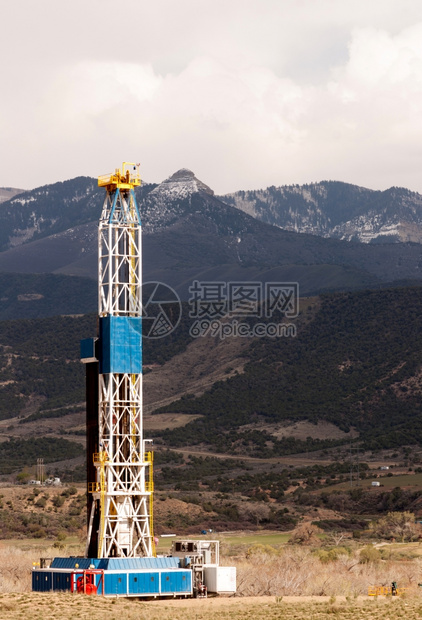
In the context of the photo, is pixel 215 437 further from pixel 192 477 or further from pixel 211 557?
pixel 211 557

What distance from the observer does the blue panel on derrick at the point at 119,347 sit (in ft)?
145

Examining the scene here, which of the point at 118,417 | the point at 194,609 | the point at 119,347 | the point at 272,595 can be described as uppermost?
the point at 119,347

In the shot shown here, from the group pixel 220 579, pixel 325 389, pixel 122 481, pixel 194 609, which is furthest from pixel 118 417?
pixel 325 389

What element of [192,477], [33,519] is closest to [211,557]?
[33,519]

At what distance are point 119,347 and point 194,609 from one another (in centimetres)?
1013

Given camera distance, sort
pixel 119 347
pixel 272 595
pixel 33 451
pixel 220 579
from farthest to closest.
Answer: pixel 33 451 → pixel 272 595 → pixel 119 347 → pixel 220 579

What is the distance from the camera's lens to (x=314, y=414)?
529 ft

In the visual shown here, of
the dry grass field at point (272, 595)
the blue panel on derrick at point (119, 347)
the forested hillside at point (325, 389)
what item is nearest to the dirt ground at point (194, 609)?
the dry grass field at point (272, 595)

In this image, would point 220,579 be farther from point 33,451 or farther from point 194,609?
point 33,451

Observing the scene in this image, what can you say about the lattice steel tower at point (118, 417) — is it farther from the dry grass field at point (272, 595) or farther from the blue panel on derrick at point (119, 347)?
the dry grass field at point (272, 595)

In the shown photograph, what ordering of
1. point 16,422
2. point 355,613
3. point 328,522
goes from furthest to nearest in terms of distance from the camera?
point 16,422, point 328,522, point 355,613

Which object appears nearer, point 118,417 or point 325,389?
point 118,417

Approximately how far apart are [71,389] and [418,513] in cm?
10605

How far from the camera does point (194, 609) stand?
128 feet
